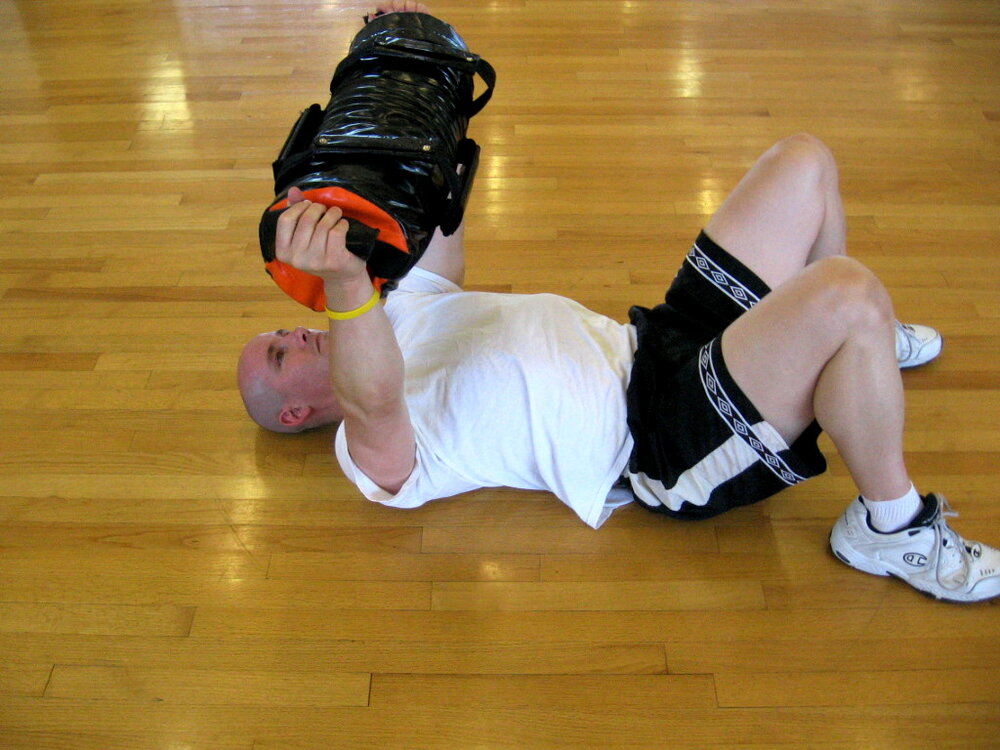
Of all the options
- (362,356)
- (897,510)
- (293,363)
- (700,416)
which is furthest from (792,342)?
(293,363)

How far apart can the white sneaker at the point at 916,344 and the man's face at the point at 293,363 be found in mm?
1138

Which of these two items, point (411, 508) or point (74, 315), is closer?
point (411, 508)

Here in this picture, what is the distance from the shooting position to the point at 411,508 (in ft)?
5.03

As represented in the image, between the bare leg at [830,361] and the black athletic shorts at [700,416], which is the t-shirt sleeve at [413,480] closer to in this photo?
the black athletic shorts at [700,416]

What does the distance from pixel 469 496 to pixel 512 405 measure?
31cm

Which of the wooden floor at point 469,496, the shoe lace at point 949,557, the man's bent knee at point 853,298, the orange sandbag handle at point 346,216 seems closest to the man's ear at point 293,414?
the wooden floor at point 469,496

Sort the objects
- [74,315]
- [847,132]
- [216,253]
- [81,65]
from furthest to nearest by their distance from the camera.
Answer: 1. [81,65]
2. [847,132]
3. [216,253]
4. [74,315]

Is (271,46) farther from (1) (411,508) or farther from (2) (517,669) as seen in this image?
(2) (517,669)

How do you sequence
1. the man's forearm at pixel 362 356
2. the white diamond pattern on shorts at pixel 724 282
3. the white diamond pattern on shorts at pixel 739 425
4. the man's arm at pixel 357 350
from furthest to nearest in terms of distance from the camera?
the white diamond pattern on shorts at pixel 724 282, the white diamond pattern on shorts at pixel 739 425, the man's forearm at pixel 362 356, the man's arm at pixel 357 350

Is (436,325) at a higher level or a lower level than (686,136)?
higher

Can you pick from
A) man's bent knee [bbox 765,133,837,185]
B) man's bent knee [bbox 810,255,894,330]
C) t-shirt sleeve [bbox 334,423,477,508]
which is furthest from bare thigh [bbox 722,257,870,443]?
t-shirt sleeve [bbox 334,423,477,508]

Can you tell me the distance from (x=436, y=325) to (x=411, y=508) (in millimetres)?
339

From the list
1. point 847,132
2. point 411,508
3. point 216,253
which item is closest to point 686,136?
point 847,132

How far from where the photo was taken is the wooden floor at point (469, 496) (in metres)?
1.30
